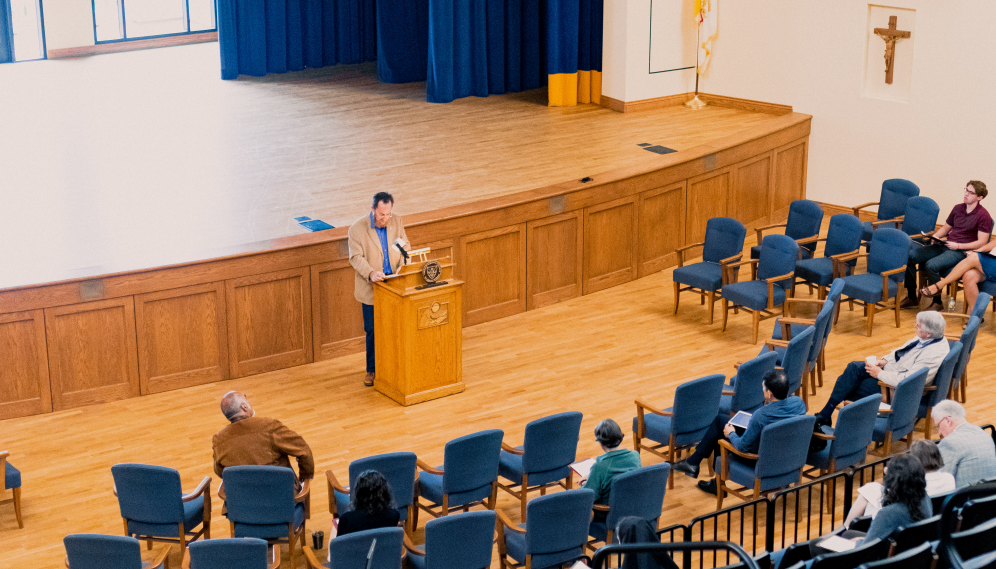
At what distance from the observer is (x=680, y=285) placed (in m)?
9.45

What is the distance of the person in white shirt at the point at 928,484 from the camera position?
4.75m

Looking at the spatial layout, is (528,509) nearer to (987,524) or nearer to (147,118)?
(987,524)

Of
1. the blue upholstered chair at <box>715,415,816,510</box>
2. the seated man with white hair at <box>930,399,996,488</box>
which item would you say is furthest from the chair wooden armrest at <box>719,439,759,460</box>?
the seated man with white hair at <box>930,399,996,488</box>

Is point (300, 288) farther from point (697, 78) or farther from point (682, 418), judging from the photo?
point (697, 78)

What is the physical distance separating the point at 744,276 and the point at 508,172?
7.26 ft

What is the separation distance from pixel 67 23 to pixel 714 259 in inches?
341

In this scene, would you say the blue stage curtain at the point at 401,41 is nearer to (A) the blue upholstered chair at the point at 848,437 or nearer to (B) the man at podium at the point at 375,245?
(B) the man at podium at the point at 375,245

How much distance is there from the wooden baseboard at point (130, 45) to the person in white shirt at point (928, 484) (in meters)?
11.4

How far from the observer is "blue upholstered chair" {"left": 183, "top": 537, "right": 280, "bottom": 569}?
4.30 m

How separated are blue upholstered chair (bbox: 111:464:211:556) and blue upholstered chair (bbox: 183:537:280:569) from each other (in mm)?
748

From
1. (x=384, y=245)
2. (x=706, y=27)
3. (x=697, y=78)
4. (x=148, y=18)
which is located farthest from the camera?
(x=148, y=18)

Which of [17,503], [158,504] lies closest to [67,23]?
[17,503]

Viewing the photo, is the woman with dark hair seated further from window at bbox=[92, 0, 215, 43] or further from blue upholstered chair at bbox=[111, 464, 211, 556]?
window at bbox=[92, 0, 215, 43]

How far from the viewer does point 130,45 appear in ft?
45.0
